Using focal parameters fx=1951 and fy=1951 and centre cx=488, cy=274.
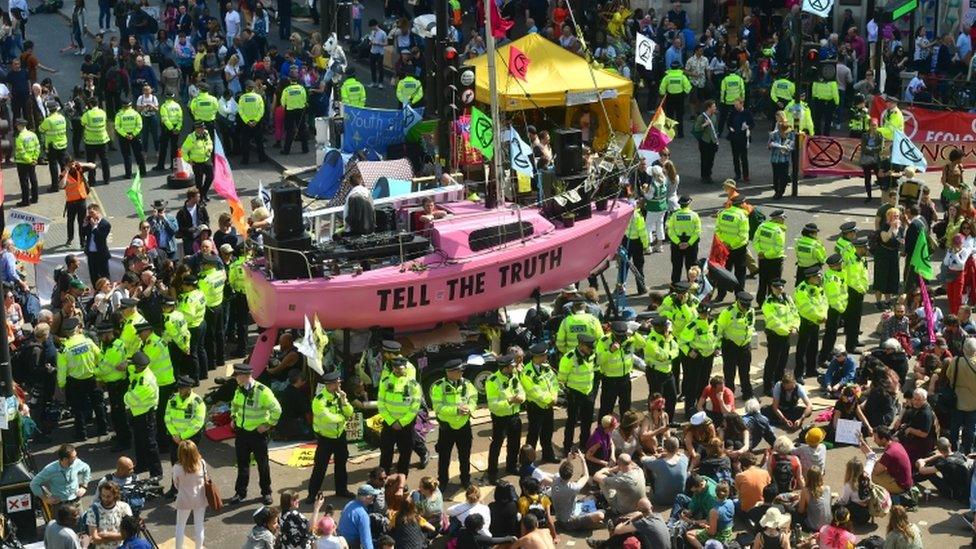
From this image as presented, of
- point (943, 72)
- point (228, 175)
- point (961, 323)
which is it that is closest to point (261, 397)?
point (228, 175)

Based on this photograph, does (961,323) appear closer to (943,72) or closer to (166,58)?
(943,72)

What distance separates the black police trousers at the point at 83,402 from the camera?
2270 cm

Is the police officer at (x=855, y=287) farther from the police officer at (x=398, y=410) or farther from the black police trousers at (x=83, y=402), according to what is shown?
the black police trousers at (x=83, y=402)

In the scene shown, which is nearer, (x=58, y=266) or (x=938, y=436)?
(x=938, y=436)

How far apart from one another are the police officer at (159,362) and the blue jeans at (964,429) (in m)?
8.83

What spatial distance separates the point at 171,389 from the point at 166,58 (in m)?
17.1

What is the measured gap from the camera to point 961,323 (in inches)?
943

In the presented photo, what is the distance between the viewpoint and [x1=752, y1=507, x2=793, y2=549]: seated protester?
734 inches

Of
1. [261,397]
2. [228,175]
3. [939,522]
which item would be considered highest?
[228,175]

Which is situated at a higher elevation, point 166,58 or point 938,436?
point 166,58

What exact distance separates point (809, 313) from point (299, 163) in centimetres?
1280

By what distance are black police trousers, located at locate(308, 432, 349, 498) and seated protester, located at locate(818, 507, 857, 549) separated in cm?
536

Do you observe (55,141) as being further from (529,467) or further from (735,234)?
(529,467)

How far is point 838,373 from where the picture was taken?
23.8m
